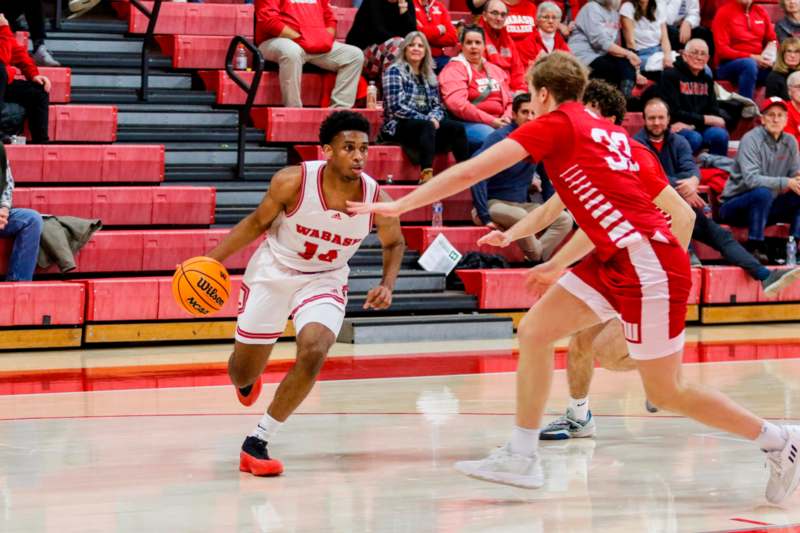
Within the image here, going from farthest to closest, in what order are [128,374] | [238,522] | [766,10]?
1. [766,10]
2. [128,374]
3. [238,522]

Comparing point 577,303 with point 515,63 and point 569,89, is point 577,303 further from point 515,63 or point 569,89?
point 515,63

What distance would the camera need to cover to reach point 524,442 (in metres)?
5.31

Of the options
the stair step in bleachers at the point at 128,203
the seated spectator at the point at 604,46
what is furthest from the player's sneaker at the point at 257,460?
the seated spectator at the point at 604,46

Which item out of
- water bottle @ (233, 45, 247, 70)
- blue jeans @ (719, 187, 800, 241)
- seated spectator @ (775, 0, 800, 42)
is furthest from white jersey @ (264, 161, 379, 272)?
seated spectator @ (775, 0, 800, 42)

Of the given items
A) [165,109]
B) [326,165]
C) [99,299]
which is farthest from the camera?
[165,109]

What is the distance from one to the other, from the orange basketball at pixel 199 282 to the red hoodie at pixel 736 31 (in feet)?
32.7

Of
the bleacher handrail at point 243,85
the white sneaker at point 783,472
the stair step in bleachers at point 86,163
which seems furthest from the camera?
the bleacher handrail at point 243,85

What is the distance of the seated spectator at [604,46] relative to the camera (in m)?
13.6

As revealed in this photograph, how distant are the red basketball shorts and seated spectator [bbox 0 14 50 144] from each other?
7.06 metres

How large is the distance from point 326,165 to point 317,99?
22.1 ft

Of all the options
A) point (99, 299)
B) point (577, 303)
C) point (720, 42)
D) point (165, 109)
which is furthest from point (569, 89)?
point (720, 42)

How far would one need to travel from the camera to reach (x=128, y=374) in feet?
28.1

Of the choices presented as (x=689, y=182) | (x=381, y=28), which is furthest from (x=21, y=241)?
(x=689, y=182)

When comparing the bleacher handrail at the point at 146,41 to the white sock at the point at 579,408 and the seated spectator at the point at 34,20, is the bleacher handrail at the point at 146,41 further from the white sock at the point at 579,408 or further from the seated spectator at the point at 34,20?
the white sock at the point at 579,408
